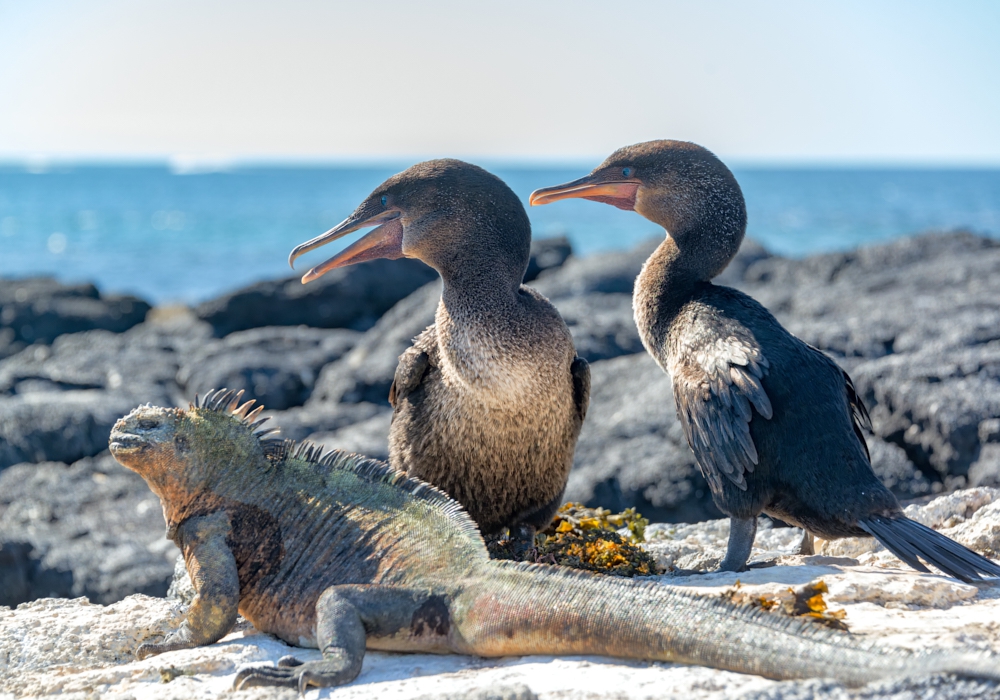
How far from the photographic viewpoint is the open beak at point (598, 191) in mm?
5105

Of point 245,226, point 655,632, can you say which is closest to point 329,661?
point 655,632

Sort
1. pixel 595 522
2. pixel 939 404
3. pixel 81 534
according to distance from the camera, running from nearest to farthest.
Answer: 1. pixel 595 522
2. pixel 939 404
3. pixel 81 534

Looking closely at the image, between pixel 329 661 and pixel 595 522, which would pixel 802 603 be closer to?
pixel 329 661

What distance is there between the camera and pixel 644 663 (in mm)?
3104

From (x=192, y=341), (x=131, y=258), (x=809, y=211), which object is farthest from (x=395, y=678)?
(x=809, y=211)

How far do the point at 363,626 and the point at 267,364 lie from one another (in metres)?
8.40

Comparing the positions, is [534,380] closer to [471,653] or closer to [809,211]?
[471,653]

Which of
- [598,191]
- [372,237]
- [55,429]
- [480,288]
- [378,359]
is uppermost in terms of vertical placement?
[598,191]

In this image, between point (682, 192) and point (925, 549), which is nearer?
point (925, 549)

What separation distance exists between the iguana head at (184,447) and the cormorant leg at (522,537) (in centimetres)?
143

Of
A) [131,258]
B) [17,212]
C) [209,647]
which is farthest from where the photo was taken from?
[17,212]

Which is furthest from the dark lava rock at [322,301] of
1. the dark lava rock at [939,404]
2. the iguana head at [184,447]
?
the iguana head at [184,447]

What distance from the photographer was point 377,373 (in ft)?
34.1

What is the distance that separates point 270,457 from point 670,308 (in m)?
2.07
